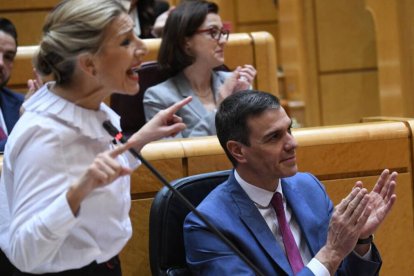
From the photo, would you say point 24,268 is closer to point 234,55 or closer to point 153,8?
point 234,55

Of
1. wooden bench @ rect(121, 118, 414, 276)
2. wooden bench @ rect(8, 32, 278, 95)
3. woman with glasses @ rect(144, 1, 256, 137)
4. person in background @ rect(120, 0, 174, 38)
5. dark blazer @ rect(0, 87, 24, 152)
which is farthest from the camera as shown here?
person in background @ rect(120, 0, 174, 38)

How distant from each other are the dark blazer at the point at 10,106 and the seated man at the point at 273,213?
839 mm

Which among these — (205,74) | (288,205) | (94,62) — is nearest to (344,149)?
(288,205)

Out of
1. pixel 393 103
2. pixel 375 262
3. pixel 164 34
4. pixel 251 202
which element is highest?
pixel 164 34

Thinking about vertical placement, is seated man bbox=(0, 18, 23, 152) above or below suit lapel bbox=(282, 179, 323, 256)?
above

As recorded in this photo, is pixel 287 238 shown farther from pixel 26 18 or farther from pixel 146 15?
pixel 26 18

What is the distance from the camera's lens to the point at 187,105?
2266 mm

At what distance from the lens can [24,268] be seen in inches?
41.4

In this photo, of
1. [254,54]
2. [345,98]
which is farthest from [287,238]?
[345,98]

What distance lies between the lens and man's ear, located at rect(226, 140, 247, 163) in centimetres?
153

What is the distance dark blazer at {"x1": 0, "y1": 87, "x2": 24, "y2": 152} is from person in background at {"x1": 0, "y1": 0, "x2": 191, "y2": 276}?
3.32 feet

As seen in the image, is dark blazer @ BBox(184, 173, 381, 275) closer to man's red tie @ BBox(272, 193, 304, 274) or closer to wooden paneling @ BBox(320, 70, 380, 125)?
man's red tie @ BBox(272, 193, 304, 274)

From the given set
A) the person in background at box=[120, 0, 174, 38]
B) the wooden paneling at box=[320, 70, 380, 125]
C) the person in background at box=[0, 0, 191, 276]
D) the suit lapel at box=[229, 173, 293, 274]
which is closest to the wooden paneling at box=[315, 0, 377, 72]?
the wooden paneling at box=[320, 70, 380, 125]

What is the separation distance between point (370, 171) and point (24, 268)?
1.00m
